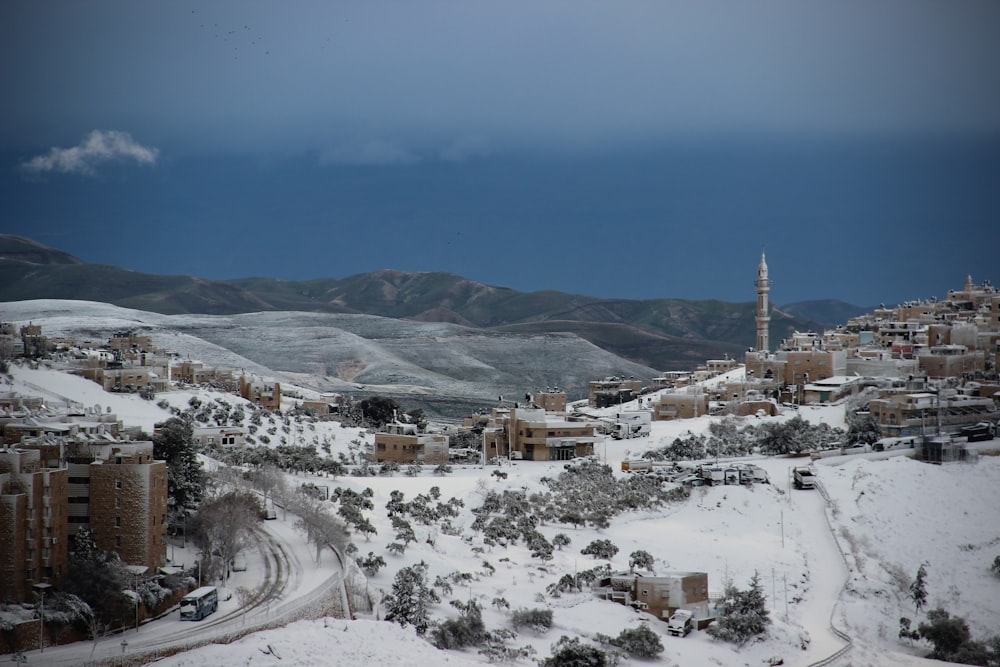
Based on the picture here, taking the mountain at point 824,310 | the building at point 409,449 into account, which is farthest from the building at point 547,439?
the mountain at point 824,310

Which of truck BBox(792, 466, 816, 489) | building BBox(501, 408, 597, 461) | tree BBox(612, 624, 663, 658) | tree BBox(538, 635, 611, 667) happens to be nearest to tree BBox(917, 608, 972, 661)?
tree BBox(612, 624, 663, 658)

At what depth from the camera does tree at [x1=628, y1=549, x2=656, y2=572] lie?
84.3 feet

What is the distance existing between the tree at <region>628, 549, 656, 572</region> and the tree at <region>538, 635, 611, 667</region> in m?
5.17

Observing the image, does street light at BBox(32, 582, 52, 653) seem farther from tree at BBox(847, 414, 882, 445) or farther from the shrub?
tree at BBox(847, 414, 882, 445)

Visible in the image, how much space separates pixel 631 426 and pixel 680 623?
18.4 meters

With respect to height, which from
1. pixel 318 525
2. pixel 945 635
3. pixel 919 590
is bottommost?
pixel 945 635

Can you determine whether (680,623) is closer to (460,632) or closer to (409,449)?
(460,632)

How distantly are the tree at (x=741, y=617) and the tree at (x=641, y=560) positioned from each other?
5.95ft

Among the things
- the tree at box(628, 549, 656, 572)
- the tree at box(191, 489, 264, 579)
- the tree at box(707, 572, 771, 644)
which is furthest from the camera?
the tree at box(628, 549, 656, 572)

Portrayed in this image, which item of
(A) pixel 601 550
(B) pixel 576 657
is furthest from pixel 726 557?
(B) pixel 576 657

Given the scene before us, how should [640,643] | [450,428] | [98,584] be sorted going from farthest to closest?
[450,428], [640,643], [98,584]

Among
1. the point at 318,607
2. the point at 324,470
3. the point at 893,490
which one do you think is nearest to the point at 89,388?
the point at 324,470

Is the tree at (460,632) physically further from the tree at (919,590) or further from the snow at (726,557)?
the tree at (919,590)

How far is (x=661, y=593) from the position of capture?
77.1 feet
